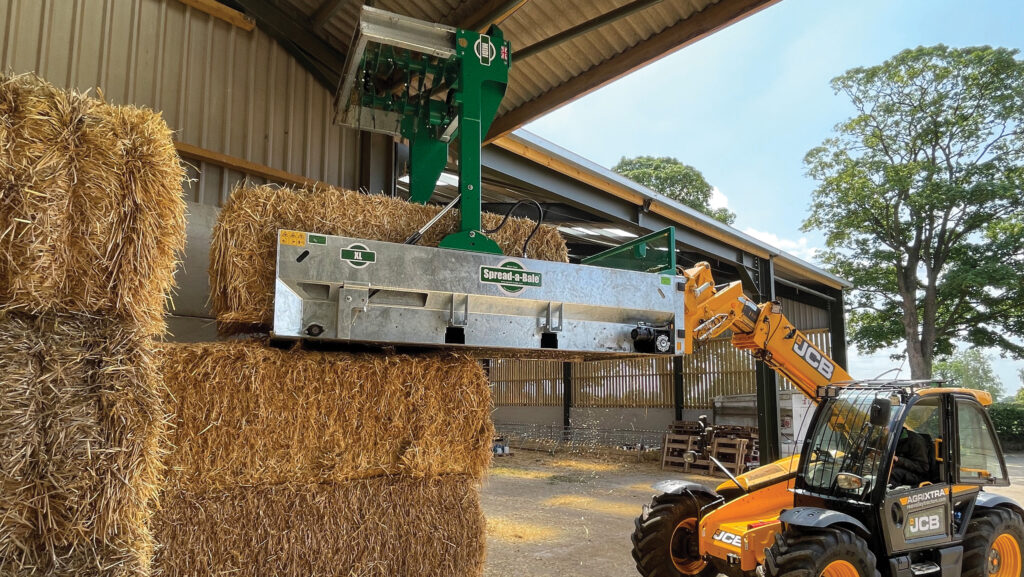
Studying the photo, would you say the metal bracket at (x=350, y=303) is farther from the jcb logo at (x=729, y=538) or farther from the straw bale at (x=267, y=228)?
Answer: the jcb logo at (x=729, y=538)

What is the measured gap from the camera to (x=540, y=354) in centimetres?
457

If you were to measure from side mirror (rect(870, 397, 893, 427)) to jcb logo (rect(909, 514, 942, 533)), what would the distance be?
1016 millimetres

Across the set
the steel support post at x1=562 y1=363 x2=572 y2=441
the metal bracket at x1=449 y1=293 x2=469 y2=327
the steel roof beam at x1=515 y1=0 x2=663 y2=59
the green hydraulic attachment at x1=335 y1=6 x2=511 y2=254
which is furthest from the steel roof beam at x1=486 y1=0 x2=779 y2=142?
the steel support post at x1=562 y1=363 x2=572 y2=441

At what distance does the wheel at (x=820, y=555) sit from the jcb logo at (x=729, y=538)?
46cm

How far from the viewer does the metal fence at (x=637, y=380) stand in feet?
58.4

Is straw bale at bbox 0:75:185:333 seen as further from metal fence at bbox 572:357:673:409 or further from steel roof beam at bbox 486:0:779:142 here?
metal fence at bbox 572:357:673:409

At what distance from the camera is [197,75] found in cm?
634

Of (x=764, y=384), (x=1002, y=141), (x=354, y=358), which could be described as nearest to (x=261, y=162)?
(x=354, y=358)

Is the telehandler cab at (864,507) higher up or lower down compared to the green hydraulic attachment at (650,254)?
lower down

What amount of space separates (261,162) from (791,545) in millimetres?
5931

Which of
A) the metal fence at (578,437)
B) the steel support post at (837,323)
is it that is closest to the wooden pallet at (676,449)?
the metal fence at (578,437)

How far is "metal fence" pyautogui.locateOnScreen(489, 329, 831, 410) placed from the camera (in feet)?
58.4

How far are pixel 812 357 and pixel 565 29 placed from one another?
13.9 ft

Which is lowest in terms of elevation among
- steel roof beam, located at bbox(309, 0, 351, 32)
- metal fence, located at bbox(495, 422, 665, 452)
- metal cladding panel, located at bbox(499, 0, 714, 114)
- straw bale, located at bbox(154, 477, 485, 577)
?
metal fence, located at bbox(495, 422, 665, 452)
